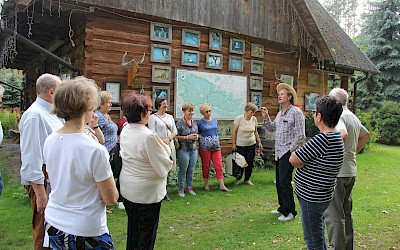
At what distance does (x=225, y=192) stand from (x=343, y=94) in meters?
3.57

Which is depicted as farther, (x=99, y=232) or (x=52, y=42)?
(x=52, y=42)

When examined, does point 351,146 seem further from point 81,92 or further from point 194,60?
point 194,60

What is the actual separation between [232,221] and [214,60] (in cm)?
493

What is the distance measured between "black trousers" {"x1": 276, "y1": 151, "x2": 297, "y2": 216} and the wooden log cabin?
148 inches

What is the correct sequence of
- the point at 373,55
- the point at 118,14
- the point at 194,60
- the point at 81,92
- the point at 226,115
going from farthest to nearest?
the point at 373,55, the point at 226,115, the point at 194,60, the point at 118,14, the point at 81,92

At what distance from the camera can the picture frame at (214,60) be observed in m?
8.51

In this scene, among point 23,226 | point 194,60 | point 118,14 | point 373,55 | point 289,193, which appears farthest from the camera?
point 373,55

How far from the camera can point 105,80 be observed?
690 centimetres

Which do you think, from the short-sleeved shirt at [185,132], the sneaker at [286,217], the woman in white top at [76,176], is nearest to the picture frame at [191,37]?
the short-sleeved shirt at [185,132]

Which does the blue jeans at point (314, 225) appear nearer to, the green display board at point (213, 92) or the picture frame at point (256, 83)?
the green display board at point (213, 92)

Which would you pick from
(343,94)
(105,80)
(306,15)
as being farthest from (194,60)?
(343,94)

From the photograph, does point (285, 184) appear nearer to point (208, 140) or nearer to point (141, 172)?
point (208, 140)

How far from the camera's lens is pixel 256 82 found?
9578 millimetres

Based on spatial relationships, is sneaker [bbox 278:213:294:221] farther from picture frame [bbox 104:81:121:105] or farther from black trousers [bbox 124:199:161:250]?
picture frame [bbox 104:81:121:105]
